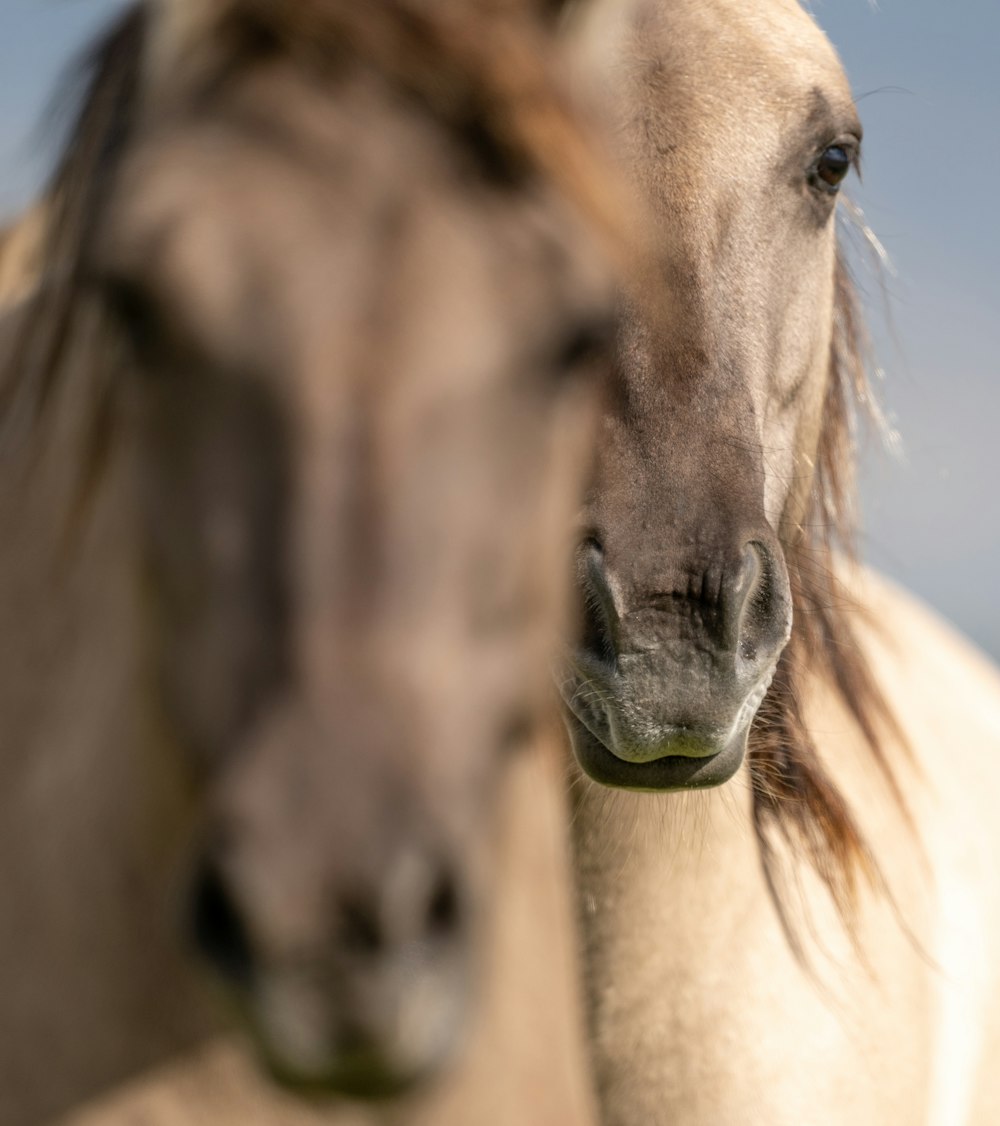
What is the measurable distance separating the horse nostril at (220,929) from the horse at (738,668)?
0.94m

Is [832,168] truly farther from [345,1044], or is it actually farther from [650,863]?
[345,1044]

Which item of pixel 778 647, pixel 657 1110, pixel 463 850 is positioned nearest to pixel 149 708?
pixel 463 850

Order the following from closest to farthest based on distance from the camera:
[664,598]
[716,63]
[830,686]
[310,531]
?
[310,531], [664,598], [716,63], [830,686]

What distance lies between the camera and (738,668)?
A: 6.32ft

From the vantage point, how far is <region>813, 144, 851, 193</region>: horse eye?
240cm

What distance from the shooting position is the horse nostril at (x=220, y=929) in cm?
100

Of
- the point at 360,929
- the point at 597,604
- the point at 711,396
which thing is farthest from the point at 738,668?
the point at 360,929

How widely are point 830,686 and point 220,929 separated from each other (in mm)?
1888

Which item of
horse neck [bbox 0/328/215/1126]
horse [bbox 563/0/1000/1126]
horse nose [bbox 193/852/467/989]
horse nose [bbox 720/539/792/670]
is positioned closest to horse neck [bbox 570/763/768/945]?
horse [bbox 563/0/1000/1126]

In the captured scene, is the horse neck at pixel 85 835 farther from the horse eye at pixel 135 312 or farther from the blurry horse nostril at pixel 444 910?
the blurry horse nostril at pixel 444 910

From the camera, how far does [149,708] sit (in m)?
1.28

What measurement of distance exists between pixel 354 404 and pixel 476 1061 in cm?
→ 72

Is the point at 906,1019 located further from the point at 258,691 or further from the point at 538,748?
the point at 258,691

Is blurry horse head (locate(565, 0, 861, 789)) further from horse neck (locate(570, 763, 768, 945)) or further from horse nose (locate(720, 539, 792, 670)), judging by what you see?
horse neck (locate(570, 763, 768, 945))
